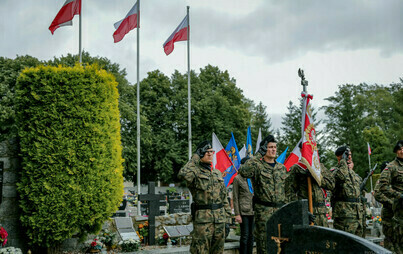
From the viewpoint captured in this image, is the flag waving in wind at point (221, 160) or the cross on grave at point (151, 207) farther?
the flag waving in wind at point (221, 160)

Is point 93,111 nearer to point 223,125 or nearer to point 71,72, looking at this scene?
point 71,72

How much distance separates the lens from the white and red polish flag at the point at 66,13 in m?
11.8

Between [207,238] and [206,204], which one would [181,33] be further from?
[207,238]

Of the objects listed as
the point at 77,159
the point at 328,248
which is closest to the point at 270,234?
the point at 328,248

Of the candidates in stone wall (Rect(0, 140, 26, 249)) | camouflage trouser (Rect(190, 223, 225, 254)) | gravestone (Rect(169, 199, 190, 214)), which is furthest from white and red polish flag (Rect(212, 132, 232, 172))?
gravestone (Rect(169, 199, 190, 214))

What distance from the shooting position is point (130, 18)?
1446cm

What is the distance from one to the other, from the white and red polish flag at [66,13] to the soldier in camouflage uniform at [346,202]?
370 inches

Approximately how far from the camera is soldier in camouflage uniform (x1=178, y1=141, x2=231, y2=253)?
5637 mm

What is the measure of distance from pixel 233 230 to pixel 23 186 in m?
5.67

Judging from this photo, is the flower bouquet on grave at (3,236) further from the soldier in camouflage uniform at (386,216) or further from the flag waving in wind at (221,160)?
the soldier in camouflage uniform at (386,216)

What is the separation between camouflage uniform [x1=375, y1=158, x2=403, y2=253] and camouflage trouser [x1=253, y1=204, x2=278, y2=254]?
1811mm

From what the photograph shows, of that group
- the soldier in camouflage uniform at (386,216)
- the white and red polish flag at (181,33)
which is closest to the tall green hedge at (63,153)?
the soldier in camouflage uniform at (386,216)

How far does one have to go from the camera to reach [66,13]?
11875mm

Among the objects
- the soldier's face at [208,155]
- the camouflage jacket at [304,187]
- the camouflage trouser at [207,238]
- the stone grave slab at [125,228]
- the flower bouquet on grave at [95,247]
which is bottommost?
the flower bouquet on grave at [95,247]
